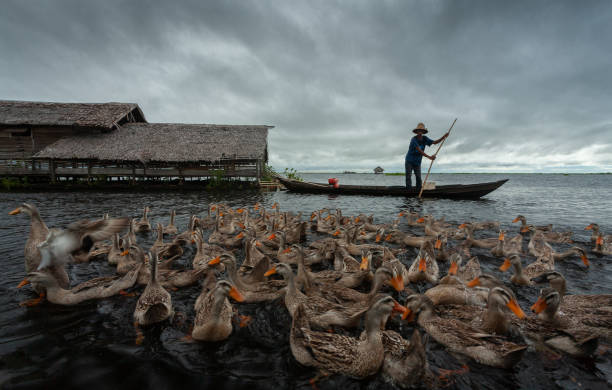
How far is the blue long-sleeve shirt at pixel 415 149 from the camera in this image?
2139 cm

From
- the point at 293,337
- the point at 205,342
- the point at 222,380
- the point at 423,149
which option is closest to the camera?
the point at 222,380

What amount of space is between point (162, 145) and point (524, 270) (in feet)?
104

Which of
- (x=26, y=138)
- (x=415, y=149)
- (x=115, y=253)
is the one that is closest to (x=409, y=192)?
(x=415, y=149)

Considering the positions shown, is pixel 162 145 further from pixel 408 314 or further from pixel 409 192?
pixel 408 314

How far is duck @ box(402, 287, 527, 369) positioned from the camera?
3.41 meters

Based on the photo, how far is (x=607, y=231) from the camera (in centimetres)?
1201

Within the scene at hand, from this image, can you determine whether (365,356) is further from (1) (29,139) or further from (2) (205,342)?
(1) (29,139)

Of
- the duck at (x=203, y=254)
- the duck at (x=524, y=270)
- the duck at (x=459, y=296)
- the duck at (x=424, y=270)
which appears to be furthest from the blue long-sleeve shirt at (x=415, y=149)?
the duck at (x=203, y=254)

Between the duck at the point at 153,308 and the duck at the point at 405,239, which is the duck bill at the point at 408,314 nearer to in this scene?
the duck at the point at 153,308

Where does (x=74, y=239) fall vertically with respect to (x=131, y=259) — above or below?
above

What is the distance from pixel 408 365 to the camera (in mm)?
3094

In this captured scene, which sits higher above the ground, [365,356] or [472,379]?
[365,356]

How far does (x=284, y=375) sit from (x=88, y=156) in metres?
31.1

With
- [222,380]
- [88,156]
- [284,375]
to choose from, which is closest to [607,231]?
[284,375]
